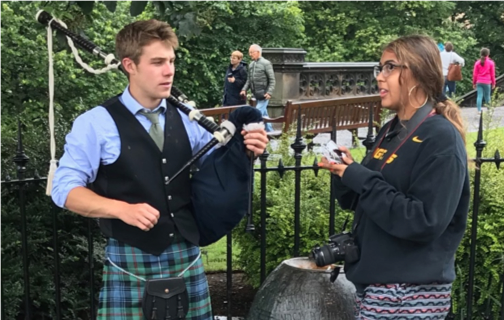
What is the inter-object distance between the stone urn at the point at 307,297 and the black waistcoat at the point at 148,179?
2.04ft

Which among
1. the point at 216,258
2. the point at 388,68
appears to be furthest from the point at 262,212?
the point at 216,258

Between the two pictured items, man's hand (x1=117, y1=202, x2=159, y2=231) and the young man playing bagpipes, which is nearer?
man's hand (x1=117, y1=202, x2=159, y2=231)

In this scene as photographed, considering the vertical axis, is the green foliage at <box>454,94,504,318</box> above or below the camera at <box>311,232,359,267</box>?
below

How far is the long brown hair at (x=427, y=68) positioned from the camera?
221 centimetres

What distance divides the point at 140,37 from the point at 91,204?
1.97 ft

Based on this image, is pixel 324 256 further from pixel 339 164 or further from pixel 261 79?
pixel 261 79

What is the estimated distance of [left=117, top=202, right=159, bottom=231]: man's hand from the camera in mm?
1979

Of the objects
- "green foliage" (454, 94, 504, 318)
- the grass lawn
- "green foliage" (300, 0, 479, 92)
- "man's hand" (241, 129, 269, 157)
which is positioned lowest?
the grass lawn

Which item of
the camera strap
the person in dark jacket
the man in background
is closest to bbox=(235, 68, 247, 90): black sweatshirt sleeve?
the person in dark jacket

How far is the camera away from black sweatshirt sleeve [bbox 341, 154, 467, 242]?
0.21 metres

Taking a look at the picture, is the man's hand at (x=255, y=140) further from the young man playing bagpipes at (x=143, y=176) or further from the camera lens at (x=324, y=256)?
the camera lens at (x=324, y=256)

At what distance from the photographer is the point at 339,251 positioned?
2371 millimetres

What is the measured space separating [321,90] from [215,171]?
500 inches

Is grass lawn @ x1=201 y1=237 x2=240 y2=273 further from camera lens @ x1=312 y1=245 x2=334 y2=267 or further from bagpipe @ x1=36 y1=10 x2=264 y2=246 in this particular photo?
bagpipe @ x1=36 y1=10 x2=264 y2=246
